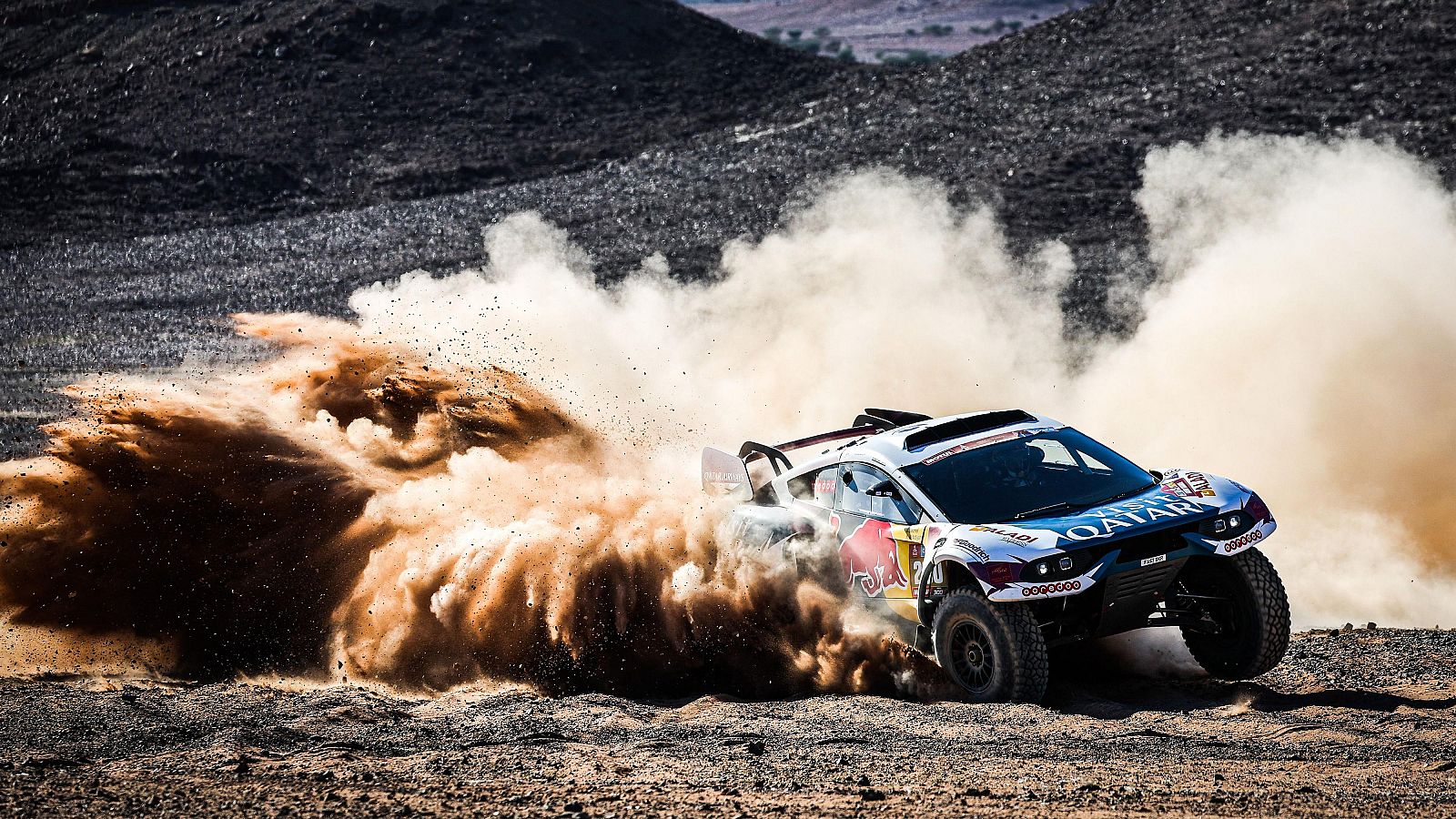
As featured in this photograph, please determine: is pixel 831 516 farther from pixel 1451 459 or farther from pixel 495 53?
pixel 495 53

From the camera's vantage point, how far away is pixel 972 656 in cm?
784

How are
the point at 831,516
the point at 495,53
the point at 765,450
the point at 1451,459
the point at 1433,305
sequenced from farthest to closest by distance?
1. the point at 495,53
2. the point at 1433,305
3. the point at 1451,459
4. the point at 765,450
5. the point at 831,516

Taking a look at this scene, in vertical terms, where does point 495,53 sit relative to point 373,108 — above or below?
above

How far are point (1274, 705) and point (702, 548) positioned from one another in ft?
12.1

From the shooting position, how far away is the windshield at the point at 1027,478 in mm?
8102

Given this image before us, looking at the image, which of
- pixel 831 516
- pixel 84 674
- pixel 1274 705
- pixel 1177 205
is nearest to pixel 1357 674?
pixel 1274 705

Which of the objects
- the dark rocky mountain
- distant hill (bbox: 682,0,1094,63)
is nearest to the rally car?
the dark rocky mountain

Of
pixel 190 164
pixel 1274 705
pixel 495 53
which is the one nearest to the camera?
pixel 1274 705

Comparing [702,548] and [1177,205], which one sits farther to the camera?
[1177,205]

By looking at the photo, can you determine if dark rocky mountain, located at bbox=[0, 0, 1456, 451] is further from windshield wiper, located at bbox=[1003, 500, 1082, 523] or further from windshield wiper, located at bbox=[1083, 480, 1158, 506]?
windshield wiper, located at bbox=[1003, 500, 1082, 523]

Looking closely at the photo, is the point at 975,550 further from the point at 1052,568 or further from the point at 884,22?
the point at 884,22

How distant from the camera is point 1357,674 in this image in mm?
8289

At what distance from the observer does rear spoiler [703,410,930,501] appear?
9.70 metres

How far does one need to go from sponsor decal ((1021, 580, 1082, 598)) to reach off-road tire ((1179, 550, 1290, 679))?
104cm
